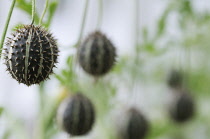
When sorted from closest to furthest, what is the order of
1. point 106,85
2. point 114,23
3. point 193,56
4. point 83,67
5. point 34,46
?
point 34,46, point 83,67, point 106,85, point 193,56, point 114,23

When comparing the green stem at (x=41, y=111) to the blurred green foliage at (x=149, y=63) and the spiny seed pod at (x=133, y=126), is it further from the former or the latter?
the spiny seed pod at (x=133, y=126)

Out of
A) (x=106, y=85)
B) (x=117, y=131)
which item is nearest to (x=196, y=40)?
(x=106, y=85)

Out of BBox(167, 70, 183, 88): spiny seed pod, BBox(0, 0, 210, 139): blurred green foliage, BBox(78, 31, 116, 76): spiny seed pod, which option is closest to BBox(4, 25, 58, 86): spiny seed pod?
BBox(78, 31, 116, 76): spiny seed pod

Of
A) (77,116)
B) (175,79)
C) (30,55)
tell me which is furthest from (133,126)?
(30,55)

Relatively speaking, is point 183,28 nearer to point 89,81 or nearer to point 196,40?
point 196,40

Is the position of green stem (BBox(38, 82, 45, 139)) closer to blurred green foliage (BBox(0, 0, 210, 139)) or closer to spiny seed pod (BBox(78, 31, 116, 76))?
blurred green foliage (BBox(0, 0, 210, 139))
